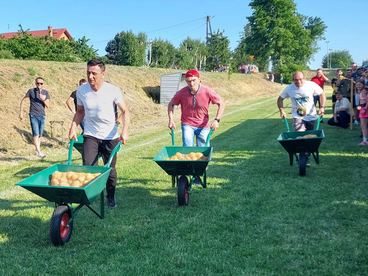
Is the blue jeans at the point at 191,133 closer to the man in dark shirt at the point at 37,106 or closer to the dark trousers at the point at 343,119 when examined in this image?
the man in dark shirt at the point at 37,106

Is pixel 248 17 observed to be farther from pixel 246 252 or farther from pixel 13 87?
pixel 246 252

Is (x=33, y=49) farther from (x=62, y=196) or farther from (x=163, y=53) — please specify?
(x=163, y=53)

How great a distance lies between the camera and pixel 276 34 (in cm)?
6312

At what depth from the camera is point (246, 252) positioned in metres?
4.74

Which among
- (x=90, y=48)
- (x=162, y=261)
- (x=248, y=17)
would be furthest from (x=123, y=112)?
(x=248, y=17)

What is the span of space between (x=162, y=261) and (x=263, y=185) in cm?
354

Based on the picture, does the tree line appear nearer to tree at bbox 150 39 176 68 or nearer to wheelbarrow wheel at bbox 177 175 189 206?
tree at bbox 150 39 176 68

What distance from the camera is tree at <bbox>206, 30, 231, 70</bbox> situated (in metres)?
54.7

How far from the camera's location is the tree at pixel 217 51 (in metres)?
54.7

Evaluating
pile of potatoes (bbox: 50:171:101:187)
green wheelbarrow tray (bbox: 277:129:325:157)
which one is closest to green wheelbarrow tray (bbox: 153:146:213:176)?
pile of potatoes (bbox: 50:171:101:187)

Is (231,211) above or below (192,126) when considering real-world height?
below

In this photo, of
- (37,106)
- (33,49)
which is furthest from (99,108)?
(33,49)

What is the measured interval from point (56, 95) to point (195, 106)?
12.8 m

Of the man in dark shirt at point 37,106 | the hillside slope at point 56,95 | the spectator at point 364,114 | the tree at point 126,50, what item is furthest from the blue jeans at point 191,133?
the tree at point 126,50
